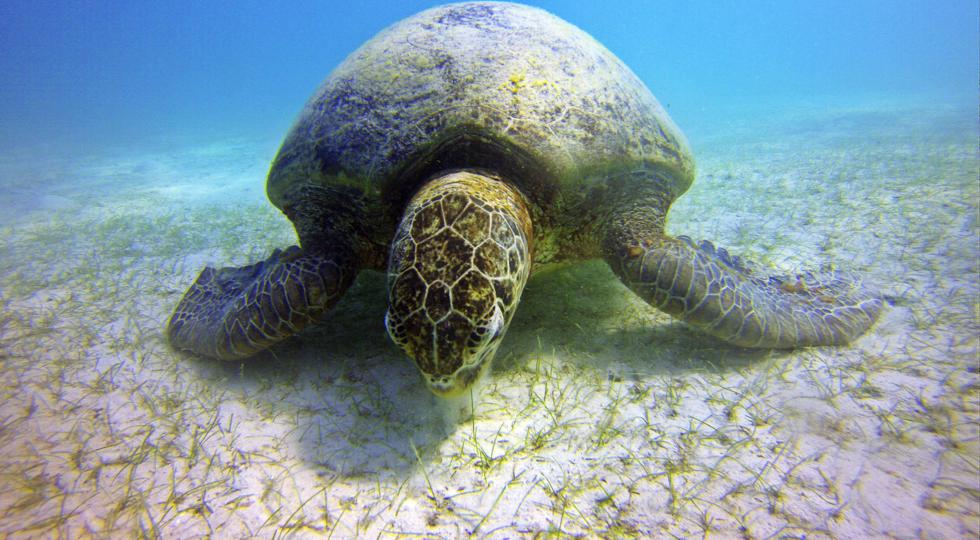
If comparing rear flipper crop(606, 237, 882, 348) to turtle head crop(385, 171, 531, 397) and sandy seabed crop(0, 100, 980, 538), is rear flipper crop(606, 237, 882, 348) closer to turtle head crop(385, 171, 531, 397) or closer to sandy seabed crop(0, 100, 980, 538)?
sandy seabed crop(0, 100, 980, 538)

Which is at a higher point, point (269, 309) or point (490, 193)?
point (490, 193)

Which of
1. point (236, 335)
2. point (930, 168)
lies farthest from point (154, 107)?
point (930, 168)

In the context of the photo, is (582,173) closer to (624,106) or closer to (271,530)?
(624,106)

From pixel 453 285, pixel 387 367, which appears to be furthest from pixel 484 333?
pixel 387 367

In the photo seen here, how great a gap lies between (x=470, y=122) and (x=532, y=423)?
217 centimetres

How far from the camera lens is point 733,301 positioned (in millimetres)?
2730

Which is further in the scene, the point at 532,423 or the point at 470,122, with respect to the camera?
the point at 470,122

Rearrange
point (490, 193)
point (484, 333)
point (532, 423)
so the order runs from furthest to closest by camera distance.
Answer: point (490, 193) < point (532, 423) < point (484, 333)

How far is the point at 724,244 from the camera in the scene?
496cm

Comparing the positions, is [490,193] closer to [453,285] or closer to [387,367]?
[453,285]

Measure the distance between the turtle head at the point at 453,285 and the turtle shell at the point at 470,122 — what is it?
0.75m

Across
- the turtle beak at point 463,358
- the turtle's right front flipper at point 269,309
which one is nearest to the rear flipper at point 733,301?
the turtle beak at point 463,358

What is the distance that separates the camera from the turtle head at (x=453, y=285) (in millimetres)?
1977

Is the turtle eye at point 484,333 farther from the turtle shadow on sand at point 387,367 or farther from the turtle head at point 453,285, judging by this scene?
the turtle shadow on sand at point 387,367
